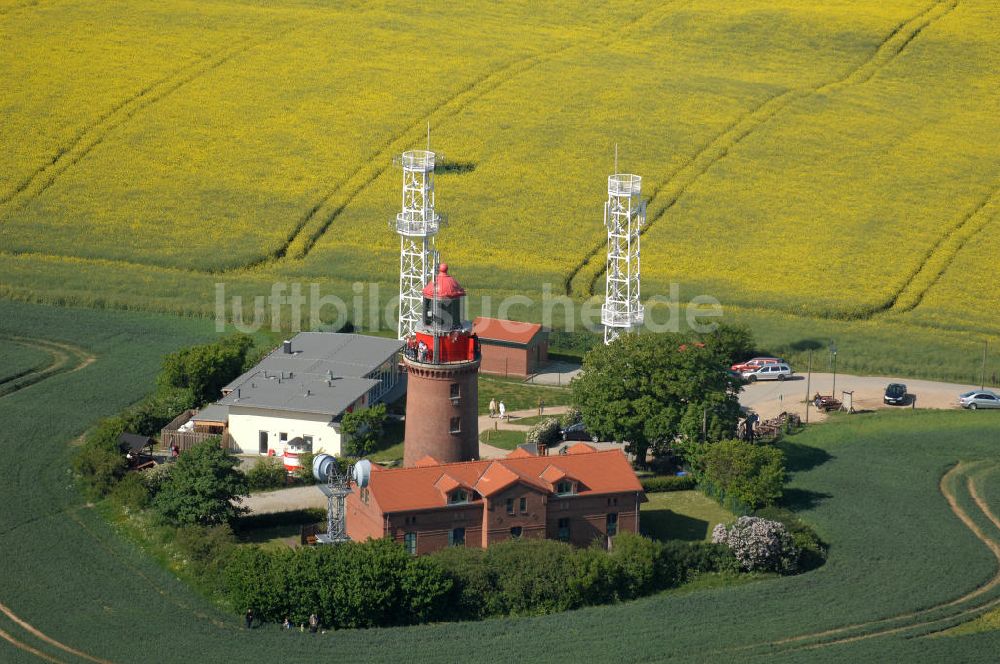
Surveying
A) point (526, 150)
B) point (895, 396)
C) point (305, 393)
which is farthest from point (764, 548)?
point (526, 150)

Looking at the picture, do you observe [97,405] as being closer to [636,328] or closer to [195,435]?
[195,435]

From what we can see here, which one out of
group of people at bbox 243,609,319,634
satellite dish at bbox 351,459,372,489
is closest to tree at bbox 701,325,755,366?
satellite dish at bbox 351,459,372,489

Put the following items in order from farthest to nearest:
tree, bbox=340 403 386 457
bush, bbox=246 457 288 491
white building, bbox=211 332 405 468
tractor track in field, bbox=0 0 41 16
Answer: tractor track in field, bbox=0 0 41 16
white building, bbox=211 332 405 468
tree, bbox=340 403 386 457
bush, bbox=246 457 288 491

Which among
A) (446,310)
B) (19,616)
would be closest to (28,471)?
(19,616)

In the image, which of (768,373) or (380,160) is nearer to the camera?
(768,373)

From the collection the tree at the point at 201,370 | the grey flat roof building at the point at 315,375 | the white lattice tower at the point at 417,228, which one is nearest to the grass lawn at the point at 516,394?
the grey flat roof building at the point at 315,375

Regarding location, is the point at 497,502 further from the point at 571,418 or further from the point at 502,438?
the point at 571,418

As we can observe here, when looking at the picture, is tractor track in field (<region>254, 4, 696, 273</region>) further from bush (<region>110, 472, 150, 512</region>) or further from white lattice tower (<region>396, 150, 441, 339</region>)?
bush (<region>110, 472, 150, 512</region>)
